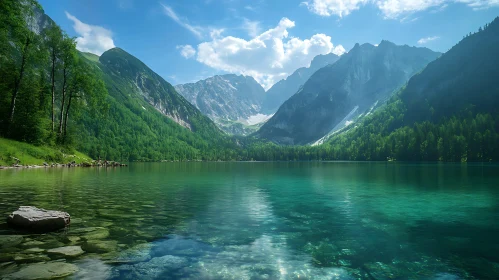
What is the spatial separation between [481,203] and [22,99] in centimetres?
8392

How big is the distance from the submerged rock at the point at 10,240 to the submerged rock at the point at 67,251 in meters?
1.98

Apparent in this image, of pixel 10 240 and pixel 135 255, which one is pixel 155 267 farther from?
pixel 10 240

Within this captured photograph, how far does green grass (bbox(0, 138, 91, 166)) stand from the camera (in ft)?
194

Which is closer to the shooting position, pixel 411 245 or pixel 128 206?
pixel 411 245

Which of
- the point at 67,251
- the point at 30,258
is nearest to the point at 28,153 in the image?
the point at 67,251

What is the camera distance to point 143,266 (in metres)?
10.3

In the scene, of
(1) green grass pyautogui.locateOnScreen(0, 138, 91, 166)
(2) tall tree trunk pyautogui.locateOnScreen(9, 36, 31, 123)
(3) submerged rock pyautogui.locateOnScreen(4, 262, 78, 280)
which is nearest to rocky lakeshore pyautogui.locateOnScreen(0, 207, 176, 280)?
(3) submerged rock pyautogui.locateOnScreen(4, 262, 78, 280)

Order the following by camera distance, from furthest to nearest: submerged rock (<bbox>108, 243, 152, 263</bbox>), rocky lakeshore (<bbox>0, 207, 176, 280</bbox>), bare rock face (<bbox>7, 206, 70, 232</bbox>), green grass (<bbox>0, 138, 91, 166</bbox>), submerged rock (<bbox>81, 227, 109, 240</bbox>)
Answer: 1. green grass (<bbox>0, 138, 91, 166</bbox>)
2. bare rock face (<bbox>7, 206, 70, 232</bbox>)
3. submerged rock (<bbox>81, 227, 109, 240</bbox>)
4. submerged rock (<bbox>108, 243, 152, 263</bbox>)
5. rocky lakeshore (<bbox>0, 207, 176, 280</bbox>)

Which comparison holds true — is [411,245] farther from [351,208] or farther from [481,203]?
[481,203]

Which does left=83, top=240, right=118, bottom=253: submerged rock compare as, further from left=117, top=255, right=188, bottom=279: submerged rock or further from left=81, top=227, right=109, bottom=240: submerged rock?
left=117, top=255, right=188, bottom=279: submerged rock

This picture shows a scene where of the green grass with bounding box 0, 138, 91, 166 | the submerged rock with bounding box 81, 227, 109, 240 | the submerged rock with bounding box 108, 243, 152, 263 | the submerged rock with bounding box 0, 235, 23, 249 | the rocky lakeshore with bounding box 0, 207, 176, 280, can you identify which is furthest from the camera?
the green grass with bounding box 0, 138, 91, 166

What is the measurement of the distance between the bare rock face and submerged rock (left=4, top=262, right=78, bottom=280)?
5.73 metres

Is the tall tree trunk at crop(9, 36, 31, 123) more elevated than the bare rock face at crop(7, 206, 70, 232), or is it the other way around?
the tall tree trunk at crop(9, 36, 31, 123)

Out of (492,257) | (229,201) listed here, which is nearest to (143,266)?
(492,257)
